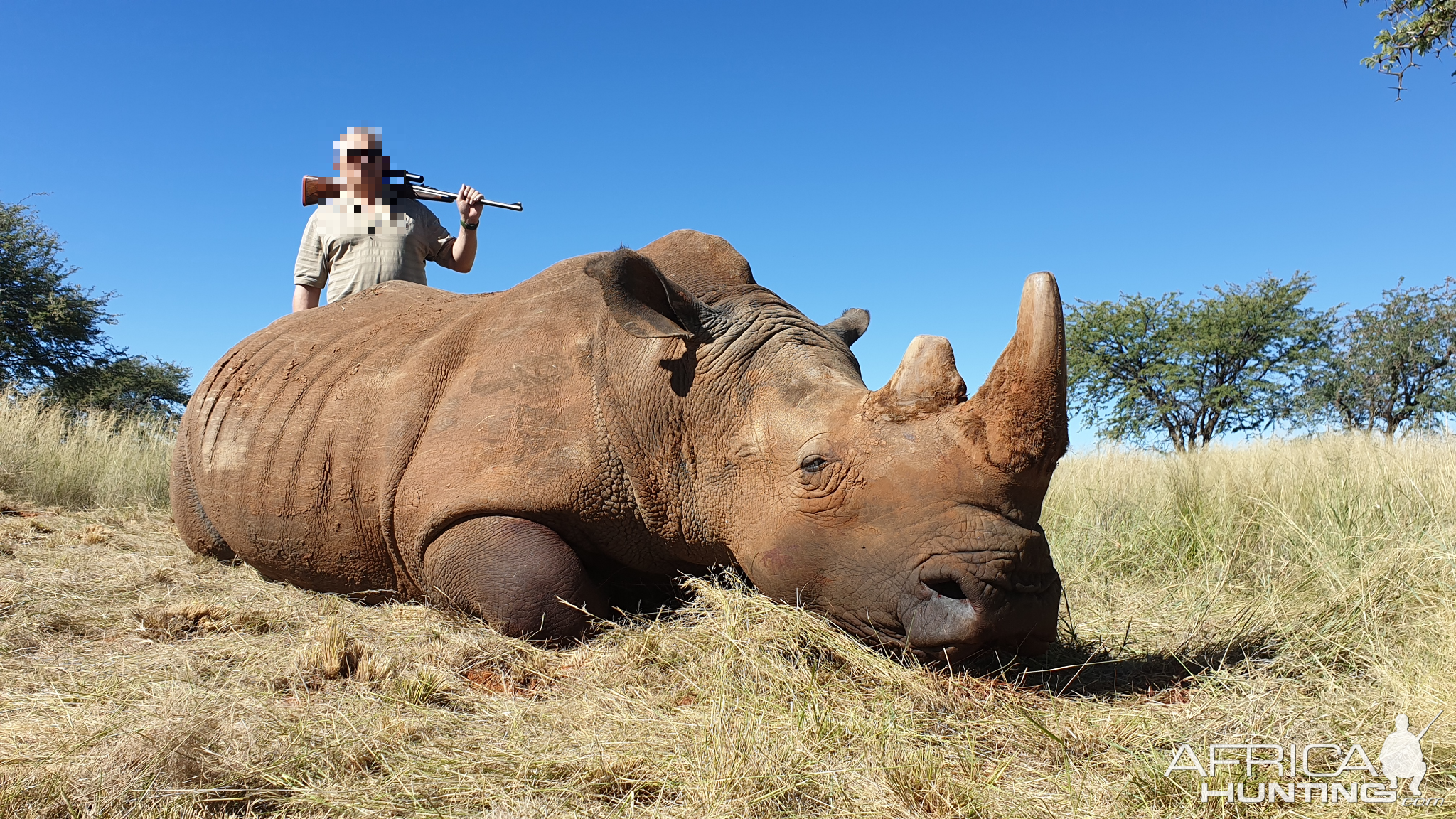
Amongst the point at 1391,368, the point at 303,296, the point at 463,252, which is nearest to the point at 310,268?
the point at 303,296

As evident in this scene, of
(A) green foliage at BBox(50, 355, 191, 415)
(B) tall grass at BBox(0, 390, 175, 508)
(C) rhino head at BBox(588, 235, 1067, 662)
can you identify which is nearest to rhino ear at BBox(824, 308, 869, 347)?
(C) rhino head at BBox(588, 235, 1067, 662)

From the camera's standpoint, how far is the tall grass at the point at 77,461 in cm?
879

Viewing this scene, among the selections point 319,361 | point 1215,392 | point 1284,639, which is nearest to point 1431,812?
point 1284,639

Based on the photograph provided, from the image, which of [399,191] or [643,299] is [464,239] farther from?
[643,299]

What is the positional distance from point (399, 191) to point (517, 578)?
4.39 m

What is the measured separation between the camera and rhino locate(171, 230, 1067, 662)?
2895 millimetres

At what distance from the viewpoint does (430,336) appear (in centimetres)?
461

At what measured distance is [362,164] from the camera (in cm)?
671

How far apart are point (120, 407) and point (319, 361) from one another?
72.3 feet

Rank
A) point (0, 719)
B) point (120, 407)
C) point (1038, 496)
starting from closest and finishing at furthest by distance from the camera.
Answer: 1. point (0, 719)
2. point (1038, 496)
3. point (120, 407)

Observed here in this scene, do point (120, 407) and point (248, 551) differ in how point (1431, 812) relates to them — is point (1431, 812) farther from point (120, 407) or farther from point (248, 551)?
point (120, 407)

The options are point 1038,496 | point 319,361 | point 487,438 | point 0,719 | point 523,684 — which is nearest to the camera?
point 0,719

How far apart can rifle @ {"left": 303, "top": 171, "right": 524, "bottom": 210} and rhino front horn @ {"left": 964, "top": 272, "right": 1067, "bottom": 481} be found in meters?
5.31

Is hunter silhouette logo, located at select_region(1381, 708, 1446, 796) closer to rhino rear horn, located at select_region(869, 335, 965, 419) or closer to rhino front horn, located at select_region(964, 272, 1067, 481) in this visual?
rhino front horn, located at select_region(964, 272, 1067, 481)
